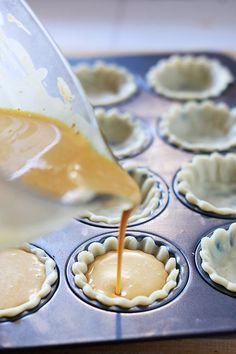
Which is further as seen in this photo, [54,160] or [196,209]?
[196,209]

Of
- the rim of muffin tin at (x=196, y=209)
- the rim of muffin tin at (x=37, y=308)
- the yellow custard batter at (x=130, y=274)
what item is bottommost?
the rim of muffin tin at (x=196, y=209)

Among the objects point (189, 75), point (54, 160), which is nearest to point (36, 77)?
point (54, 160)

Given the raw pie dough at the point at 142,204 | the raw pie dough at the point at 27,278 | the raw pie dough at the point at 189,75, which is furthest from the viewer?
the raw pie dough at the point at 189,75

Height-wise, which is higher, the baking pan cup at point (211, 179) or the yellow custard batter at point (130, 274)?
the yellow custard batter at point (130, 274)

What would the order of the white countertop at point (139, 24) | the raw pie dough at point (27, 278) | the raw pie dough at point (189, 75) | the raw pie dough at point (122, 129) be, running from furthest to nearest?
the white countertop at point (139, 24), the raw pie dough at point (189, 75), the raw pie dough at point (122, 129), the raw pie dough at point (27, 278)

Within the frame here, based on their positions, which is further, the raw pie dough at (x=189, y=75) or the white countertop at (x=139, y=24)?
the white countertop at (x=139, y=24)

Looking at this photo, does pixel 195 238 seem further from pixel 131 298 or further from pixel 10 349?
pixel 10 349

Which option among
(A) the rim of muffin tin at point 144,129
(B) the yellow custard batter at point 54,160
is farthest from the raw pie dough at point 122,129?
(B) the yellow custard batter at point 54,160

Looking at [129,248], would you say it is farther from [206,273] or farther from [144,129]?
[144,129]

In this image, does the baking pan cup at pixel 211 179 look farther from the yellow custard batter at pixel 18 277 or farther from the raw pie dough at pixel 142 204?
the yellow custard batter at pixel 18 277
